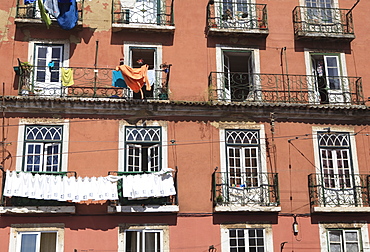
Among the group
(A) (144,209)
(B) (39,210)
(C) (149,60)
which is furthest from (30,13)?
(A) (144,209)

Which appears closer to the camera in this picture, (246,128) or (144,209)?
(144,209)

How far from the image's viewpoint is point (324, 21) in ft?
69.1

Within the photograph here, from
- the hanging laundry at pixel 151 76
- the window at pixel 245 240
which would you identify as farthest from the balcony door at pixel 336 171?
the hanging laundry at pixel 151 76

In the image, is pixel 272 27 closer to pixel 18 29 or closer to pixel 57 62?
pixel 57 62

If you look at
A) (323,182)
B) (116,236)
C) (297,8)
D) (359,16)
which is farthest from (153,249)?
(359,16)

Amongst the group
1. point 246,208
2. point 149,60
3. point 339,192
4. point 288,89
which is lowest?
point 246,208

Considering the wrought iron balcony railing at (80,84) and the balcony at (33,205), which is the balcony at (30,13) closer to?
the wrought iron balcony railing at (80,84)

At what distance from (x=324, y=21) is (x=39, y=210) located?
13.1 meters

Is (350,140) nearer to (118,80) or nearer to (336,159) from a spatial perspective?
(336,159)

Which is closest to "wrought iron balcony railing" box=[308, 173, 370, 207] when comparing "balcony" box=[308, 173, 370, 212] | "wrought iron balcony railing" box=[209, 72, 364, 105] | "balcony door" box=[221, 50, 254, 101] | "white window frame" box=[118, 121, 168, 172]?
"balcony" box=[308, 173, 370, 212]

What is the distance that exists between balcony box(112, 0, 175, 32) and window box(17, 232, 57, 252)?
25.9 feet

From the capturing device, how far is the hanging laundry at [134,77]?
1859 centimetres

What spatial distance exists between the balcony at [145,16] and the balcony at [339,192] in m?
7.87

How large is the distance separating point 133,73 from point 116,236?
5.71 m
